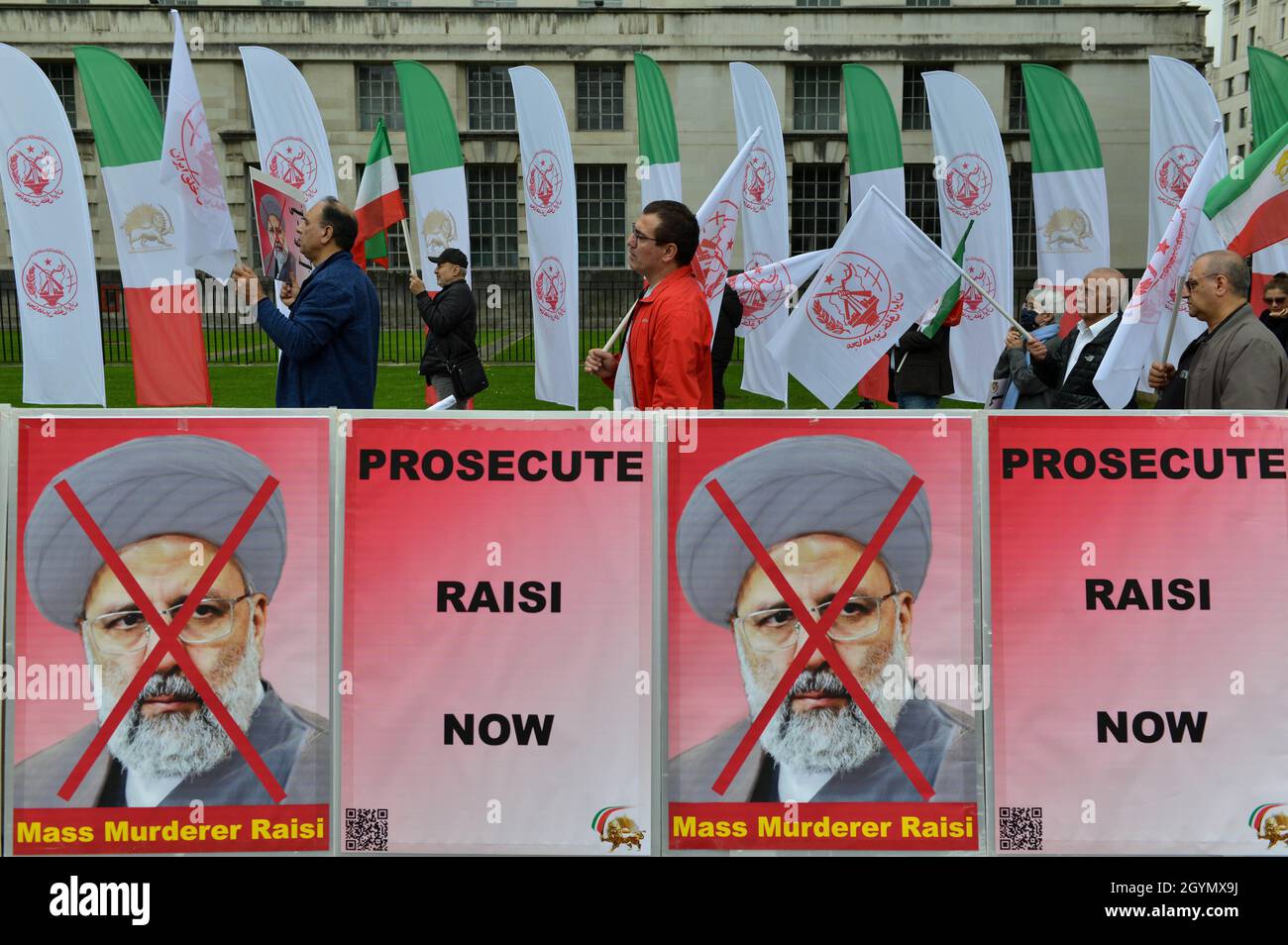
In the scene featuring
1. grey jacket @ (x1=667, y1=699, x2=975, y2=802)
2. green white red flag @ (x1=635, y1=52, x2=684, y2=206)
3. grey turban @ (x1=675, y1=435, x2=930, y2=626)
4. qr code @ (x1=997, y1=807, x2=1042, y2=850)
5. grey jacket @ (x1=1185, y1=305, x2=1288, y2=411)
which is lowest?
qr code @ (x1=997, y1=807, x2=1042, y2=850)

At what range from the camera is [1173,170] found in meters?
16.4

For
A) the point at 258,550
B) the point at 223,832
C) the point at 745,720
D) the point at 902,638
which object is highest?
the point at 258,550

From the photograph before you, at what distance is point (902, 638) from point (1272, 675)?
1235 millimetres

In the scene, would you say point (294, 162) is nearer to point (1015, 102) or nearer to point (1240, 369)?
point (1240, 369)

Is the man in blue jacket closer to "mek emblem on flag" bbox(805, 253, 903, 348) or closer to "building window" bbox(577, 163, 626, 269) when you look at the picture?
"mek emblem on flag" bbox(805, 253, 903, 348)

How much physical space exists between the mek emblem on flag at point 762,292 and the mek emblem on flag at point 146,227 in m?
5.96

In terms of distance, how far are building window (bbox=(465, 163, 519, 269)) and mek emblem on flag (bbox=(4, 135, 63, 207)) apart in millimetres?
29324

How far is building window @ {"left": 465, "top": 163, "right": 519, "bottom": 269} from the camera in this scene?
137 ft

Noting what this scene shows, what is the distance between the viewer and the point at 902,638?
430 cm

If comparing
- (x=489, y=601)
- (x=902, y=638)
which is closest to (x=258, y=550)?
(x=489, y=601)

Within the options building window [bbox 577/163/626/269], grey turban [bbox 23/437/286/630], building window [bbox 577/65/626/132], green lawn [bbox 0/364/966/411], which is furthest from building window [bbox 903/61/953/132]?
grey turban [bbox 23/437/286/630]

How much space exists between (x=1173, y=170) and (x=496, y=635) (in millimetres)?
14772
